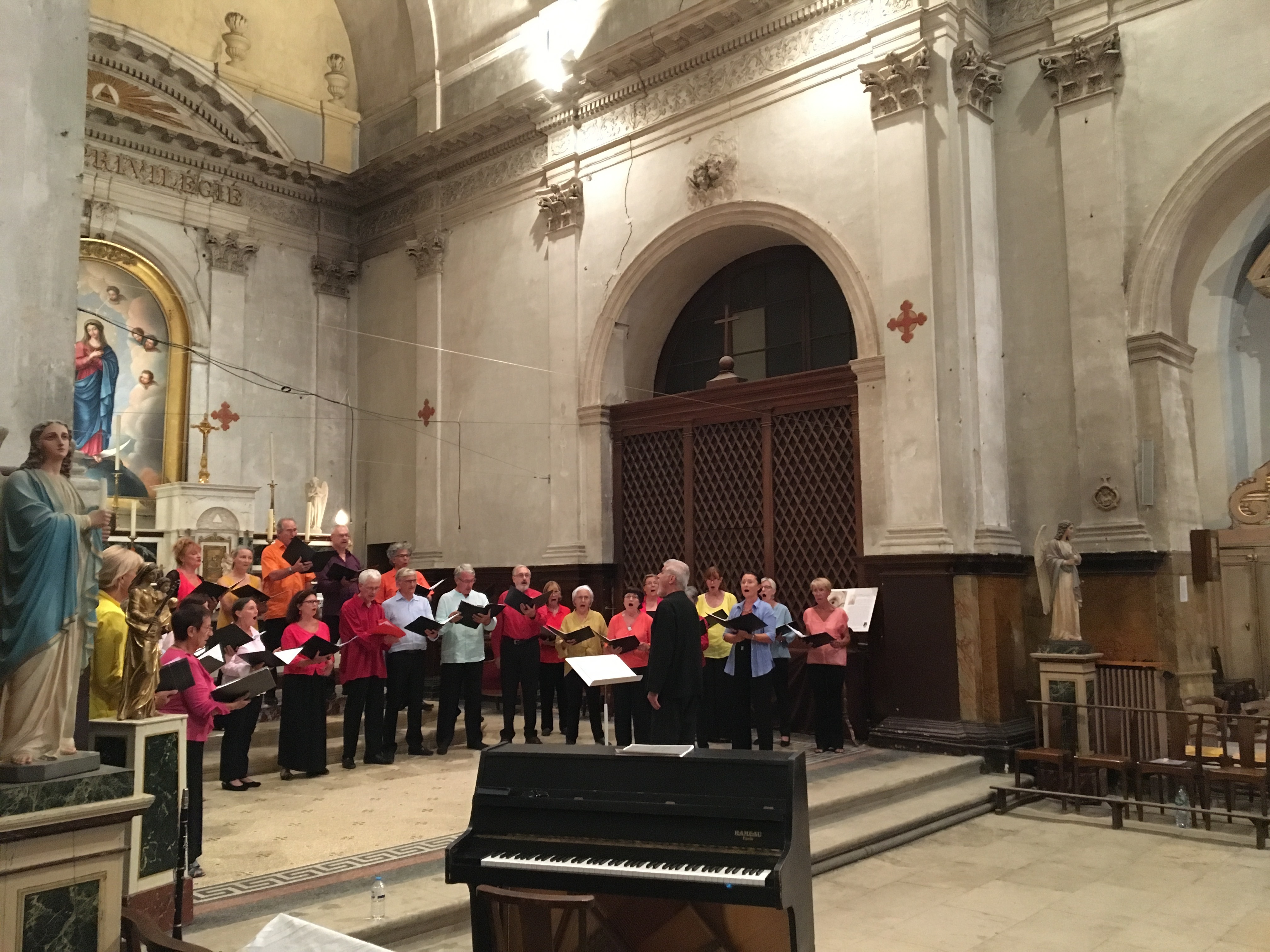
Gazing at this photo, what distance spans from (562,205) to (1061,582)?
7575 millimetres

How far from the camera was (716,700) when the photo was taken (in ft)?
30.6

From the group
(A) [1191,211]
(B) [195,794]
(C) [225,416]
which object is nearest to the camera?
(B) [195,794]

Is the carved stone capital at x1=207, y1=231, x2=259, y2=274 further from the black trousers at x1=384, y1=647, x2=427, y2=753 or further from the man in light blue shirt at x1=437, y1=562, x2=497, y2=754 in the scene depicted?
the black trousers at x1=384, y1=647, x2=427, y2=753

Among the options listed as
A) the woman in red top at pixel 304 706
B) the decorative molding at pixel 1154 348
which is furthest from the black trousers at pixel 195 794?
the decorative molding at pixel 1154 348

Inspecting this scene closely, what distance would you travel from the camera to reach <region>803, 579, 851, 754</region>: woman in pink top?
902 cm

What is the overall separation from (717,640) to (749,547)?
2.62 m

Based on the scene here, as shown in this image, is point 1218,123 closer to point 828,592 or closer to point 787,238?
point 787,238

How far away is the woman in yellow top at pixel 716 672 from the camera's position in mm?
9148

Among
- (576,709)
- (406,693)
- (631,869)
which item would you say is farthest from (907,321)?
(631,869)

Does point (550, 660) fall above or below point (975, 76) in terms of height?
below

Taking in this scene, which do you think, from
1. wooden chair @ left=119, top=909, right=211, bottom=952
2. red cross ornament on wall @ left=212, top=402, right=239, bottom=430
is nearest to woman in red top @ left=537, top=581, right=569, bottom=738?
wooden chair @ left=119, top=909, right=211, bottom=952

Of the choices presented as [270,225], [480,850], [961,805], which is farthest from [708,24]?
[480,850]

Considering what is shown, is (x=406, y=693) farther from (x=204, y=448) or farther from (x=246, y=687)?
(x=204, y=448)

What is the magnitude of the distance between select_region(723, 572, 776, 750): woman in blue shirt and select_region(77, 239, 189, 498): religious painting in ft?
28.2
